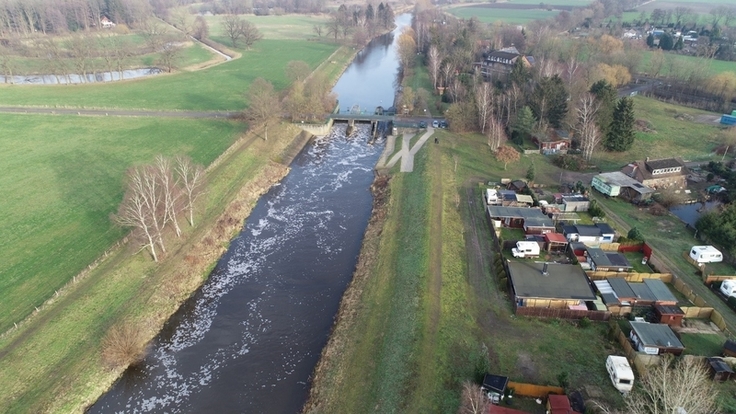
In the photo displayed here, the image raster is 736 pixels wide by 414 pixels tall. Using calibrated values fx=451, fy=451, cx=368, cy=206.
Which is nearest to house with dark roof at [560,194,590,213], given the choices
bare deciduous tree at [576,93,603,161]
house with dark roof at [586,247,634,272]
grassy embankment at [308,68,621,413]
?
house with dark roof at [586,247,634,272]

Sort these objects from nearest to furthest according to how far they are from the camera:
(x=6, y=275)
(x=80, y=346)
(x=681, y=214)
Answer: (x=80, y=346) < (x=6, y=275) < (x=681, y=214)

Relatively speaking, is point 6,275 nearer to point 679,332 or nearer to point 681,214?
point 679,332

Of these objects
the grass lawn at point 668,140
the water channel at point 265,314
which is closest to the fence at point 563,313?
the water channel at point 265,314

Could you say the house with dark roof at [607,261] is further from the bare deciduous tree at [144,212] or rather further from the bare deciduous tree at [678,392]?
the bare deciduous tree at [144,212]

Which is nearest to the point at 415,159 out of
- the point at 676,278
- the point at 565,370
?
the point at 676,278

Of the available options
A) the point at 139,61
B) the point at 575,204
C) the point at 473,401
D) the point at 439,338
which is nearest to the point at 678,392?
the point at 473,401

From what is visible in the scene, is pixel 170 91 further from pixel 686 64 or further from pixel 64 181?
pixel 686 64

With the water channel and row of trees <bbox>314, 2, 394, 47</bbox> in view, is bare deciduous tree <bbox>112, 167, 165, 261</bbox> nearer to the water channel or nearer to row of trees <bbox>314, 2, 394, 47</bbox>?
the water channel
